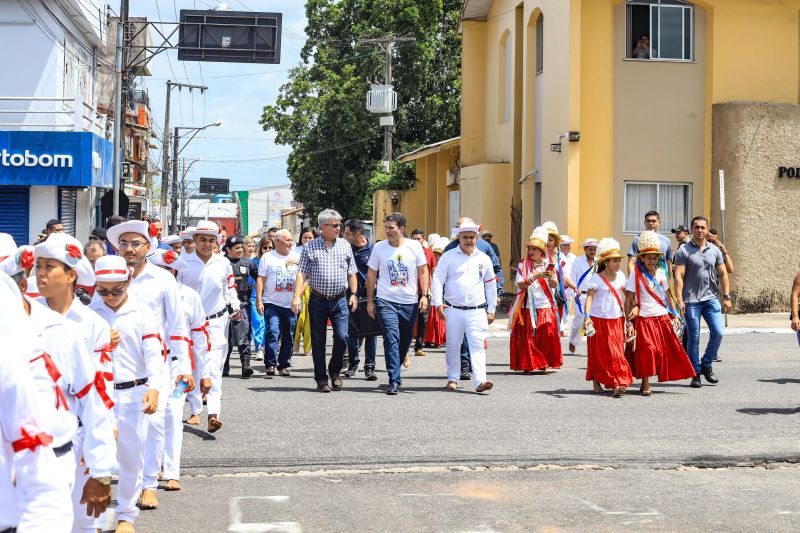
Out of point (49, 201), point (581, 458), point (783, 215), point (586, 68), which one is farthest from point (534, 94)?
point (581, 458)

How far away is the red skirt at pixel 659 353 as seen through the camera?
12727 mm

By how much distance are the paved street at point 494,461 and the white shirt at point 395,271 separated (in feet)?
3.53

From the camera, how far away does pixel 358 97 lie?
48.8 metres

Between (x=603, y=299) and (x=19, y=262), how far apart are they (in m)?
9.02

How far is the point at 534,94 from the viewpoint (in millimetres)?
29266

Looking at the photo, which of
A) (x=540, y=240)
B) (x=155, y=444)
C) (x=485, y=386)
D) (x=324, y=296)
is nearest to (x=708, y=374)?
(x=540, y=240)

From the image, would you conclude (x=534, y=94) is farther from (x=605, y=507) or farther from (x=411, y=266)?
(x=605, y=507)

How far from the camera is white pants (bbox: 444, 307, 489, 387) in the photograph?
12867 mm

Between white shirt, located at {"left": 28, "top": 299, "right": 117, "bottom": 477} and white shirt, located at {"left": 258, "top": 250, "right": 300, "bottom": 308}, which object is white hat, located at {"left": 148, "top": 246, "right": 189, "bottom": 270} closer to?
white shirt, located at {"left": 28, "top": 299, "right": 117, "bottom": 477}

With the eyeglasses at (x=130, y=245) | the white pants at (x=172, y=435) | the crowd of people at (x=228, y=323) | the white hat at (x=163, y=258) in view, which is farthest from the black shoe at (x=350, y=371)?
the eyeglasses at (x=130, y=245)

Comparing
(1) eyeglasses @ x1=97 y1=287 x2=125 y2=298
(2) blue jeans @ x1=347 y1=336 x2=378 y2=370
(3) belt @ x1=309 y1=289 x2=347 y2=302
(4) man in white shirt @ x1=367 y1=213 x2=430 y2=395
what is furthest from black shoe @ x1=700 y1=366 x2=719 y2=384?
(1) eyeglasses @ x1=97 y1=287 x2=125 y2=298

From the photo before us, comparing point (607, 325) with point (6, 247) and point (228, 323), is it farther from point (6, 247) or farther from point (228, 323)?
point (6, 247)

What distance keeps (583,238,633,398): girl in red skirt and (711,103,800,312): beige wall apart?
13.1 meters

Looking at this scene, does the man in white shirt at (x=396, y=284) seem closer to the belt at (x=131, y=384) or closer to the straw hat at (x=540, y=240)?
the straw hat at (x=540, y=240)
